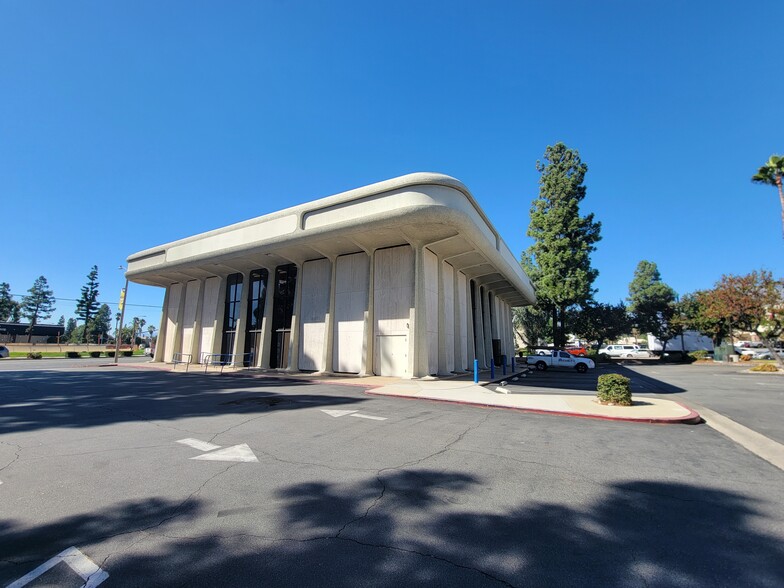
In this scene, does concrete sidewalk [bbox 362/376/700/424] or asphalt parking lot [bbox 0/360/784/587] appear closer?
asphalt parking lot [bbox 0/360/784/587]

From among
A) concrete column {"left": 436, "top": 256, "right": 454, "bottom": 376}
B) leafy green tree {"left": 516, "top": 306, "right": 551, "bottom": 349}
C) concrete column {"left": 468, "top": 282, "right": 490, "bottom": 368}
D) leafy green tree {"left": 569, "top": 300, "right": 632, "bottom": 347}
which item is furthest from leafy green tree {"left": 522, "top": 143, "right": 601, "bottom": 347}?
concrete column {"left": 436, "top": 256, "right": 454, "bottom": 376}

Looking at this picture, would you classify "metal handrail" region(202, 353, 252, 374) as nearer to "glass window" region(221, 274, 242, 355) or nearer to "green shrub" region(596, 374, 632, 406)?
"glass window" region(221, 274, 242, 355)

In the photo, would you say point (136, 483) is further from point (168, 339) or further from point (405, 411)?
point (168, 339)

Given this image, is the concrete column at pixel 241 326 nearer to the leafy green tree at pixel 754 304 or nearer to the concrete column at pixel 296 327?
the concrete column at pixel 296 327

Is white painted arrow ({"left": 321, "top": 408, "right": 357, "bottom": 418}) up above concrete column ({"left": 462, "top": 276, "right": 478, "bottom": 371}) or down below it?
below

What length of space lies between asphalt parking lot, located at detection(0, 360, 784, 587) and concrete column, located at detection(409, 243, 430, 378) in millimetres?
10758

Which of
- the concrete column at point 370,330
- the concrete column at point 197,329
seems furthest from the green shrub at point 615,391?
the concrete column at point 197,329

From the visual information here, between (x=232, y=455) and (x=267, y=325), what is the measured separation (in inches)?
813

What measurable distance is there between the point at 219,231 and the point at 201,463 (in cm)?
2326

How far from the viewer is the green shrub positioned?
10.9 meters

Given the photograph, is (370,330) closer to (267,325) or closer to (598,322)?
(267,325)

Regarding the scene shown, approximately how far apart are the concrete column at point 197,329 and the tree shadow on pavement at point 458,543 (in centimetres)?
2969

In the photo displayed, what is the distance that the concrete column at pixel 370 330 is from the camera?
20312 mm

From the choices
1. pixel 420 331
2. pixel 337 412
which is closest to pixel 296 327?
pixel 420 331
